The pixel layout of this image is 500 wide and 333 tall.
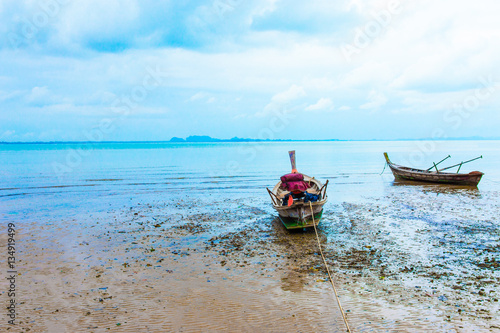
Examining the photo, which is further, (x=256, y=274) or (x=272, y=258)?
(x=272, y=258)

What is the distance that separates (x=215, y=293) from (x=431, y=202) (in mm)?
17373

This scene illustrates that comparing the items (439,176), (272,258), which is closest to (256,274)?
(272,258)

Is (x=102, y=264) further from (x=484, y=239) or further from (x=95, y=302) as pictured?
(x=484, y=239)

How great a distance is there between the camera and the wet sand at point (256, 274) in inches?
299

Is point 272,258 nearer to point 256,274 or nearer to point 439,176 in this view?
point 256,274

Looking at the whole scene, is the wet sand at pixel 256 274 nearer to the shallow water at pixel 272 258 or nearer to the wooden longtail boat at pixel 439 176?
the shallow water at pixel 272 258

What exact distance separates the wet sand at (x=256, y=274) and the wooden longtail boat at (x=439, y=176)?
11669mm

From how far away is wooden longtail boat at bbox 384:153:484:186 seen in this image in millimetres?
27683

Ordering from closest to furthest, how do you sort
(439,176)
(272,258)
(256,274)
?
(256,274)
(272,258)
(439,176)

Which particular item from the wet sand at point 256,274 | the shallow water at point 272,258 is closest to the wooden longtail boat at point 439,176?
the shallow water at point 272,258

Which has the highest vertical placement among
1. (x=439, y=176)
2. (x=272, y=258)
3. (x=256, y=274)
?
(x=439, y=176)

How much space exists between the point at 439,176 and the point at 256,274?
82.6 ft

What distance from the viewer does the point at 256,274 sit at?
10.2 m

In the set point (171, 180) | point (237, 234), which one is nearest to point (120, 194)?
point (171, 180)
